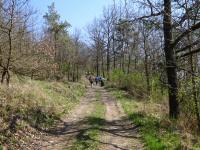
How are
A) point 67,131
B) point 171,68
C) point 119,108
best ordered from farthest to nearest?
point 119,108 < point 171,68 < point 67,131

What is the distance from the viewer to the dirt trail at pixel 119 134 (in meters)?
14.1

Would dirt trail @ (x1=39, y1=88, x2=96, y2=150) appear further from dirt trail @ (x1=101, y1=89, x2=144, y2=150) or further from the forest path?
dirt trail @ (x1=101, y1=89, x2=144, y2=150)

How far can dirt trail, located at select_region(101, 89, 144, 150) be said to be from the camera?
46.3 ft

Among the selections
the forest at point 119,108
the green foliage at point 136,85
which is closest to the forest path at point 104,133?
the forest at point 119,108

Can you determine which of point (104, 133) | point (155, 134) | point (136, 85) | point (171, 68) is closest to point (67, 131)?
point (104, 133)

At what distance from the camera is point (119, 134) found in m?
16.8

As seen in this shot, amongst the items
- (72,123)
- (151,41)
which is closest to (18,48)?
(72,123)

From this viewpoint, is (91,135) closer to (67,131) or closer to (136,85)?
(67,131)

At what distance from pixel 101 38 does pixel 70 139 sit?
59907 millimetres

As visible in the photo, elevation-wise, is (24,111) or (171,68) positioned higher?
(171,68)

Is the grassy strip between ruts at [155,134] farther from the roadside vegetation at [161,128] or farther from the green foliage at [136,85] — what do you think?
the green foliage at [136,85]

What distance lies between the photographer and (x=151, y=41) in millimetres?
39562

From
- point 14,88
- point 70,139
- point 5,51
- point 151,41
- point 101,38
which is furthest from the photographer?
point 101,38

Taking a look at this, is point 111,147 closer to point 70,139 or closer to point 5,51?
point 70,139
